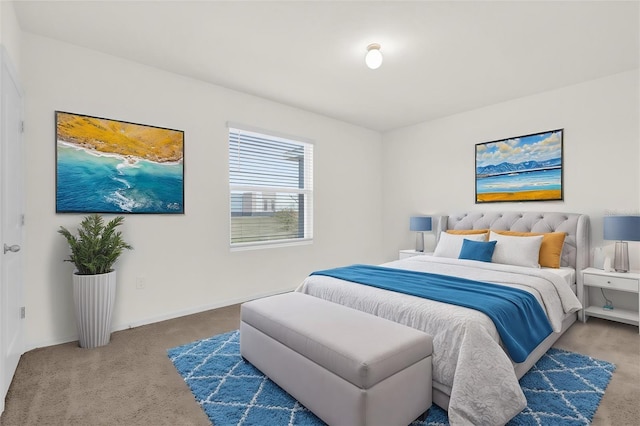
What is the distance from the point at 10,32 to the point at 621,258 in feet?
18.0

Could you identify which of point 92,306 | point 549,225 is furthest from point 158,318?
point 549,225

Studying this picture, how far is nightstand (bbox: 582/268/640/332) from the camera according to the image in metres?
3.04

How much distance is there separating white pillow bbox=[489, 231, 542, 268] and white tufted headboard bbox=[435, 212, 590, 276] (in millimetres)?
379

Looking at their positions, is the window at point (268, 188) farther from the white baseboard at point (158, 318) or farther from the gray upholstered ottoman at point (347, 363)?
the gray upholstered ottoman at point (347, 363)

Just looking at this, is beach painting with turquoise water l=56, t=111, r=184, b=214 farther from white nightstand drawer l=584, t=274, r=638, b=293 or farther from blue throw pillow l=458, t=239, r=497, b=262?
white nightstand drawer l=584, t=274, r=638, b=293

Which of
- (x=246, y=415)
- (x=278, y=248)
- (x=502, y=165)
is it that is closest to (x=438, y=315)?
(x=246, y=415)

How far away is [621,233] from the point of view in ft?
9.90

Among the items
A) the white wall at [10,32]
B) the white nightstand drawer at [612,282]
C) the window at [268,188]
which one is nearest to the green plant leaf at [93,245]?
the white wall at [10,32]

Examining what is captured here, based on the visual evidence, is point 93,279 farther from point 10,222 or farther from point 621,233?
point 621,233

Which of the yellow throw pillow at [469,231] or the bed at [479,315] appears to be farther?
the yellow throw pillow at [469,231]

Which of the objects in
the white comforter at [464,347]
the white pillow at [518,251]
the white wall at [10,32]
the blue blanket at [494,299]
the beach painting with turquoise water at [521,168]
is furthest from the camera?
the beach painting with turquoise water at [521,168]

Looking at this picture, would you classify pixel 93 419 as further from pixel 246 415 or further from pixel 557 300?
pixel 557 300

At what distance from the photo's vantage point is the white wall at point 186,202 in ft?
8.91

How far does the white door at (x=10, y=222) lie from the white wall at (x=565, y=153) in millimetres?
4677
